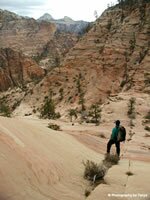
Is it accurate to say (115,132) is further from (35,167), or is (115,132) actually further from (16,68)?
(16,68)

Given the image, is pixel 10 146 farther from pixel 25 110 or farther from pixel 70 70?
pixel 70 70

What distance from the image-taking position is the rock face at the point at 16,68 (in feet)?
260

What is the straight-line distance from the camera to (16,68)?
267 ft

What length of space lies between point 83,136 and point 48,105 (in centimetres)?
2125

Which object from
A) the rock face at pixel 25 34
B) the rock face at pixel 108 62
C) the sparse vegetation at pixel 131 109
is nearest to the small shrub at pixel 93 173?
the sparse vegetation at pixel 131 109

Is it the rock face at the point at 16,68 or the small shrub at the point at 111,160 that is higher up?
the small shrub at the point at 111,160

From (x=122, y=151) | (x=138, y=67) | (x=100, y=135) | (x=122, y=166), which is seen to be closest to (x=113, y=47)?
(x=138, y=67)

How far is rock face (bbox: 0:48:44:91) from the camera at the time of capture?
7925cm

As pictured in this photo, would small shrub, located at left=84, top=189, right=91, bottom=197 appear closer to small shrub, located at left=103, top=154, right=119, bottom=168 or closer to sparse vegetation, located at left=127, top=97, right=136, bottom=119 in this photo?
small shrub, located at left=103, top=154, right=119, bottom=168

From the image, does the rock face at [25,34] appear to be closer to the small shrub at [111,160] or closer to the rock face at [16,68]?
the rock face at [16,68]

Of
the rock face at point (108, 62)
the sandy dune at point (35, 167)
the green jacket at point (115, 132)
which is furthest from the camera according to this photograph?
the rock face at point (108, 62)

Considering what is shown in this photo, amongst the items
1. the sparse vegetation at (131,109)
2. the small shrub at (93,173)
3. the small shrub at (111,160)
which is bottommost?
the sparse vegetation at (131,109)

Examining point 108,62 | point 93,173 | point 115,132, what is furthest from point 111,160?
point 108,62

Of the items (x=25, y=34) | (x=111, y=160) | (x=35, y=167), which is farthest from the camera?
(x=25, y=34)
